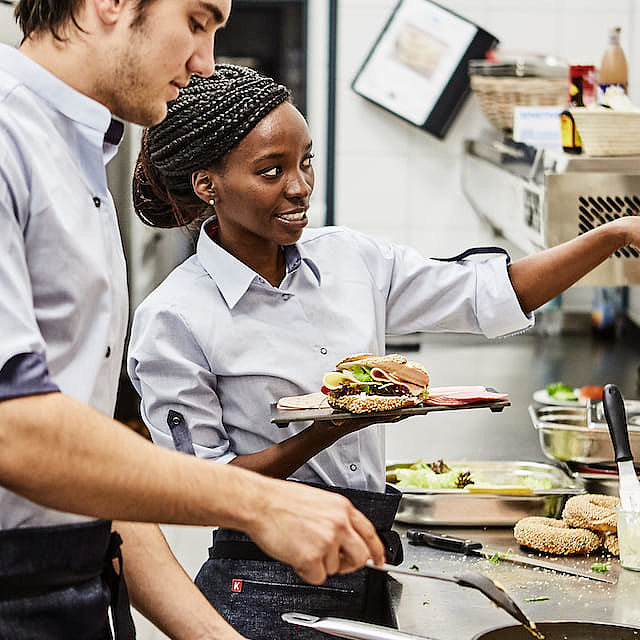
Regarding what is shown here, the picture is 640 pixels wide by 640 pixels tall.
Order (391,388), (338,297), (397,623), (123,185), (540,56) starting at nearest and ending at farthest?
(397,623), (391,388), (338,297), (540,56), (123,185)

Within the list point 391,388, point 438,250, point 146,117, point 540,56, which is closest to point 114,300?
point 146,117

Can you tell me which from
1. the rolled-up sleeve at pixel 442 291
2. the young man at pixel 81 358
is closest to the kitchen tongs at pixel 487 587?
the young man at pixel 81 358

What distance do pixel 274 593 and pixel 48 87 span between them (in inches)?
33.2

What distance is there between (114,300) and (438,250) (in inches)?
130

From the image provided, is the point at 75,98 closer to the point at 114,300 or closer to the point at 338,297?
the point at 114,300

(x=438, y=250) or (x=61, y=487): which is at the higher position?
(x=61, y=487)

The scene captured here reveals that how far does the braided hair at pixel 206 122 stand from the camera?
160cm

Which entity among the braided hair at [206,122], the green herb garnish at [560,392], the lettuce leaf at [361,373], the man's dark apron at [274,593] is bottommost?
the green herb garnish at [560,392]

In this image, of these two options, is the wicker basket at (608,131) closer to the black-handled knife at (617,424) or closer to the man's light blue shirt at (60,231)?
the black-handled knife at (617,424)

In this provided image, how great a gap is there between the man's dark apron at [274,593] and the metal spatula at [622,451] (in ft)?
1.33

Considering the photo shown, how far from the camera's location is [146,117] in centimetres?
109

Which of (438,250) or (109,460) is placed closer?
(109,460)

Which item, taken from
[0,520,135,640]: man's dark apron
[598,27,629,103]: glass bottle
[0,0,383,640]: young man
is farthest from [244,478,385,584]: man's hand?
[598,27,629,103]: glass bottle

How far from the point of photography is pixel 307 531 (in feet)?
2.96
